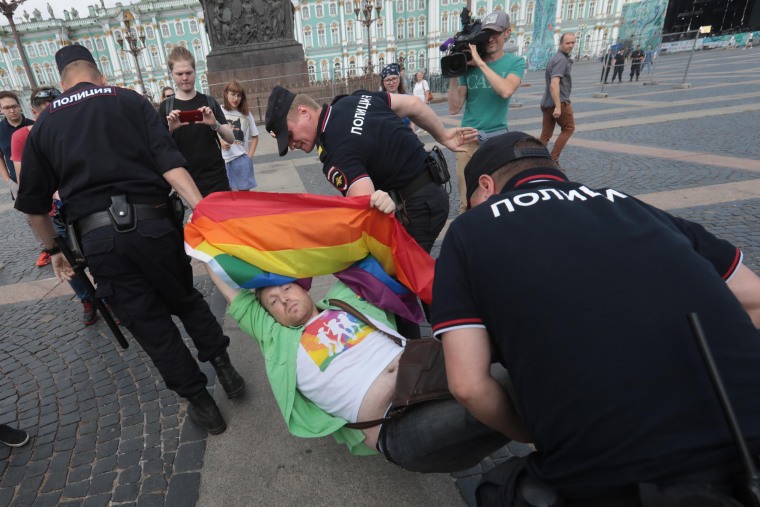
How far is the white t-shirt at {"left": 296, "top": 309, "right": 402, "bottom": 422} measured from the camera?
67.6 inches

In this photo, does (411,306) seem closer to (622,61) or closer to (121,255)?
(121,255)

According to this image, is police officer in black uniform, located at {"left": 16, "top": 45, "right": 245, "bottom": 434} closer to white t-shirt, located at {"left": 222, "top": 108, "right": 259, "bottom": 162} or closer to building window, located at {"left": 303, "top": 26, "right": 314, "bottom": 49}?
white t-shirt, located at {"left": 222, "top": 108, "right": 259, "bottom": 162}

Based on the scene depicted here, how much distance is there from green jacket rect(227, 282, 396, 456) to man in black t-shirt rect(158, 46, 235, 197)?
2219 millimetres

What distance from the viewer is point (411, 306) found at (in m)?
2.20

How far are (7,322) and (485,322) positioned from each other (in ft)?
15.3

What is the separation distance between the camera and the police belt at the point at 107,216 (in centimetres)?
204

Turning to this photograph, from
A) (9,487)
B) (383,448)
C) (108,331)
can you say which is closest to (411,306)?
(383,448)

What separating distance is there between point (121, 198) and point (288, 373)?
120 cm

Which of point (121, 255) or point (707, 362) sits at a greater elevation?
point (707, 362)

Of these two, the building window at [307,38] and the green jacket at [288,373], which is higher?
the building window at [307,38]

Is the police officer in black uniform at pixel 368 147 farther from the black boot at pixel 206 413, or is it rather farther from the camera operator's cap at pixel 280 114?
the black boot at pixel 206 413

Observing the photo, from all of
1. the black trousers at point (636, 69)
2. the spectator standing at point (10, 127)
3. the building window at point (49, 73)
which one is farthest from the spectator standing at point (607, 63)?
the building window at point (49, 73)

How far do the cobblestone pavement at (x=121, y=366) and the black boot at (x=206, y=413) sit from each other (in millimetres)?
99

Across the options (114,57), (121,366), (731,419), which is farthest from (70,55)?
(114,57)
